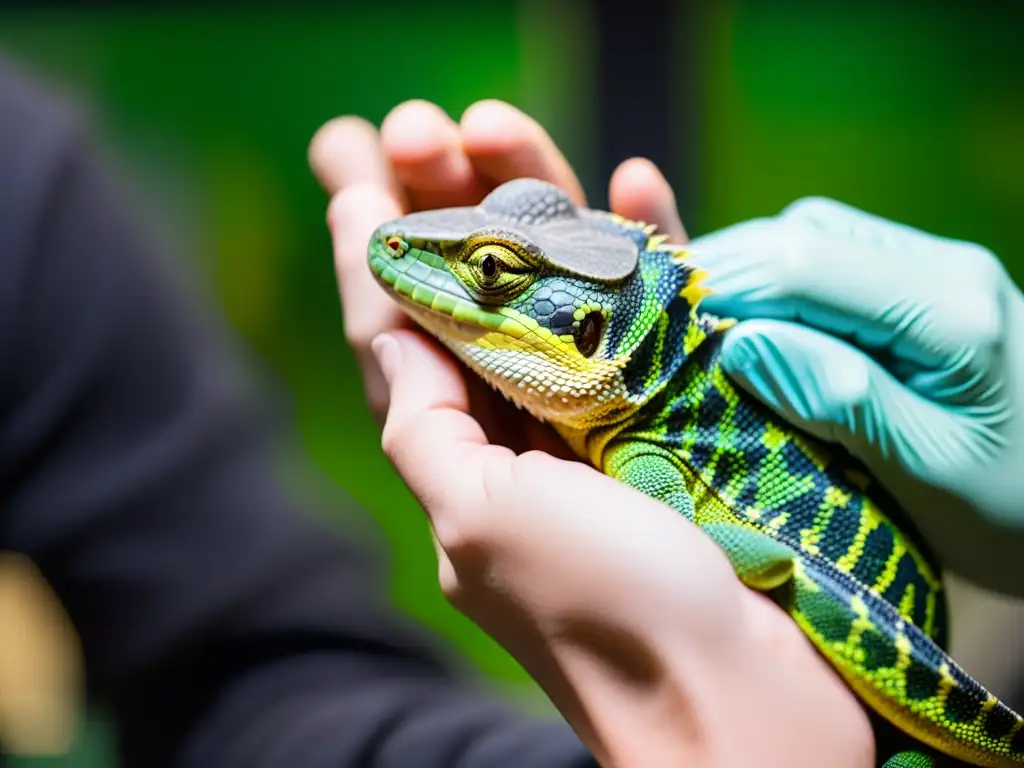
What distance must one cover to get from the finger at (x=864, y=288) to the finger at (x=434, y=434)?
345mm

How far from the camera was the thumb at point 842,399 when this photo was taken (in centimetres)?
107

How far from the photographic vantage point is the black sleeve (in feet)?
4.99

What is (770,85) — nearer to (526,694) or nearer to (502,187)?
(502,187)

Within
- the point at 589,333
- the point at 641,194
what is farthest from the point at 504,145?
the point at 589,333

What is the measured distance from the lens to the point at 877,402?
108 cm

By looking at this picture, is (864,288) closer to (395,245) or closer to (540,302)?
(540,302)

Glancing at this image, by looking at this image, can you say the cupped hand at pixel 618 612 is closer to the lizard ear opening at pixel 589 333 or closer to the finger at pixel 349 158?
the lizard ear opening at pixel 589 333

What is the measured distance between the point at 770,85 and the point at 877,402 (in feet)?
4.45

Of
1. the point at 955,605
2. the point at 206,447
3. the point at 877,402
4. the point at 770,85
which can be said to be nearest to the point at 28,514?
the point at 206,447

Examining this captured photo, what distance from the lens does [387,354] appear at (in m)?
1.15

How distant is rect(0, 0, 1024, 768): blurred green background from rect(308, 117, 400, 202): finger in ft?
2.72

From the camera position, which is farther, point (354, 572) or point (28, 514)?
point (354, 572)

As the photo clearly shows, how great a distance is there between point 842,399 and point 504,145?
0.54m

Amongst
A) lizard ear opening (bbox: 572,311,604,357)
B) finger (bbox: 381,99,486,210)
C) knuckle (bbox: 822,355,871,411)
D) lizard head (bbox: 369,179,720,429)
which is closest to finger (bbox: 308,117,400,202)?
finger (bbox: 381,99,486,210)
